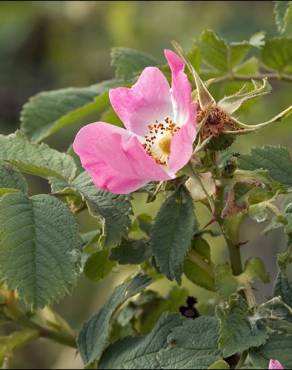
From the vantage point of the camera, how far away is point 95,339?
4.46ft

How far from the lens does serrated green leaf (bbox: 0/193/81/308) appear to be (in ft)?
3.78

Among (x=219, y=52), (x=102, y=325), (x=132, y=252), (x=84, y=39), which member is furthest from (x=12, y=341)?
(x=84, y=39)

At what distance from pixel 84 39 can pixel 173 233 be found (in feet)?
11.0

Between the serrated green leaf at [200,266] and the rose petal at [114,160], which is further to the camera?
the serrated green leaf at [200,266]

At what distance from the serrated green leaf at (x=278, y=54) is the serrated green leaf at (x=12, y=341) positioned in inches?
→ 23.8

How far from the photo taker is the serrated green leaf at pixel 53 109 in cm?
172

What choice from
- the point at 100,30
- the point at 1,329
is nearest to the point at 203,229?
the point at 1,329

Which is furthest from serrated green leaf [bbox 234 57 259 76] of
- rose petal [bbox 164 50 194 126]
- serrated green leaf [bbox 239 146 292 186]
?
rose petal [bbox 164 50 194 126]

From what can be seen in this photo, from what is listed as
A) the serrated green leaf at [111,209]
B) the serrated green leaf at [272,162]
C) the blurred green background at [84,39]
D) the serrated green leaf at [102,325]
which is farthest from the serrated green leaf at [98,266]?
the blurred green background at [84,39]

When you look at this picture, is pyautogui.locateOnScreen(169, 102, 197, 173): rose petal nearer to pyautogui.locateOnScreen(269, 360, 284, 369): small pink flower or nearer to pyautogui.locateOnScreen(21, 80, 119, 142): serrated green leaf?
pyautogui.locateOnScreen(269, 360, 284, 369): small pink flower

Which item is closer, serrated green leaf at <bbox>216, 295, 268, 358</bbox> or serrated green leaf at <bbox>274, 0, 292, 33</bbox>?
serrated green leaf at <bbox>216, 295, 268, 358</bbox>

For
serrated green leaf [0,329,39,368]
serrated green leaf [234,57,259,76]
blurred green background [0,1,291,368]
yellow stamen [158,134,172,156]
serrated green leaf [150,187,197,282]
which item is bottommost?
blurred green background [0,1,291,368]

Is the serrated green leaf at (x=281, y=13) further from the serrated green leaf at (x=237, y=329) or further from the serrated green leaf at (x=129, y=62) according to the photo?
the serrated green leaf at (x=237, y=329)

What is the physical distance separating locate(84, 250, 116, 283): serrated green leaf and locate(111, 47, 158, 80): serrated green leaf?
0.37m
